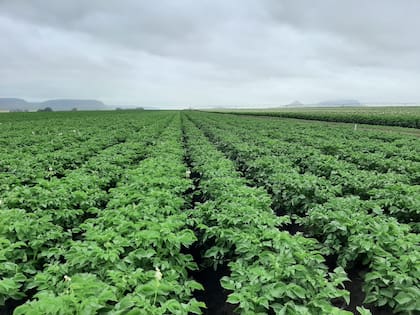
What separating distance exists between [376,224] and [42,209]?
4.60m

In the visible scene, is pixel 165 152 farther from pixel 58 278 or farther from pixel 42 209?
pixel 58 278

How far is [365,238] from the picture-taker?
3664 mm

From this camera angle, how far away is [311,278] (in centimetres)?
288

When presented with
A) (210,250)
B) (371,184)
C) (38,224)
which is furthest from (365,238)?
(38,224)

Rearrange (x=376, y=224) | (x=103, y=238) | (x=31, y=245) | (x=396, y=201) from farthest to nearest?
(x=396, y=201) < (x=376, y=224) < (x=31, y=245) < (x=103, y=238)

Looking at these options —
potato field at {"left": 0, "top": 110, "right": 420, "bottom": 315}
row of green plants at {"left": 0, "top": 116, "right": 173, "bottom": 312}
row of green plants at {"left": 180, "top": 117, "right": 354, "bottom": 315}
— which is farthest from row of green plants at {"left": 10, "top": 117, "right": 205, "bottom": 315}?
row of green plants at {"left": 180, "top": 117, "right": 354, "bottom": 315}

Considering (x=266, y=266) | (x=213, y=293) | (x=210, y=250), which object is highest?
(x=266, y=266)

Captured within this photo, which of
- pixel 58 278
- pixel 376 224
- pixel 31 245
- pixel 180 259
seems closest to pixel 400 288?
pixel 376 224

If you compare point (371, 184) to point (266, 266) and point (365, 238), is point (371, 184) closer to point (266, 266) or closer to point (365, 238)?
point (365, 238)

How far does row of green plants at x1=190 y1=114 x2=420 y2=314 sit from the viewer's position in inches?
118

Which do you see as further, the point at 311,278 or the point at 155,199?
the point at 155,199

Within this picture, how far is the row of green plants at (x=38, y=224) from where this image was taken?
126 inches

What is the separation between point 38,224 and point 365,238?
3957 millimetres

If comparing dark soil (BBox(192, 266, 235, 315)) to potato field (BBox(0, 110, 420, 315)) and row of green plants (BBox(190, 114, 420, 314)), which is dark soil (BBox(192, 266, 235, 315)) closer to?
potato field (BBox(0, 110, 420, 315))
